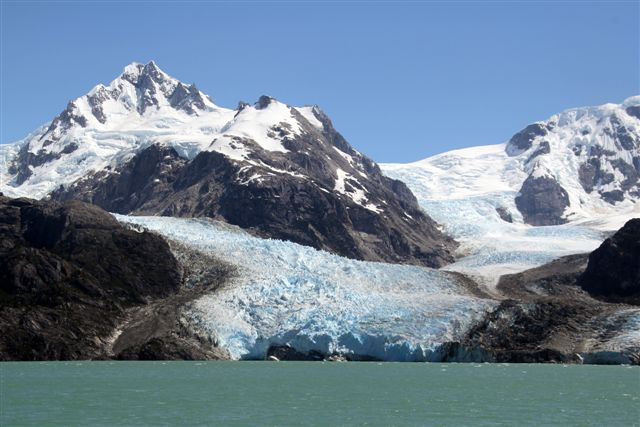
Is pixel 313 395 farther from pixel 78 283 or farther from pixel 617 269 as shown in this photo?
pixel 617 269

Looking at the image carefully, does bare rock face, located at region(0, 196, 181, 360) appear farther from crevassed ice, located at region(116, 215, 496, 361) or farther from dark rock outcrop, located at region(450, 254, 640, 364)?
dark rock outcrop, located at region(450, 254, 640, 364)

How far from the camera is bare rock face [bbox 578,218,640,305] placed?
139 metres

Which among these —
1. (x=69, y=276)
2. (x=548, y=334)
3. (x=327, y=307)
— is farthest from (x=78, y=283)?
(x=548, y=334)

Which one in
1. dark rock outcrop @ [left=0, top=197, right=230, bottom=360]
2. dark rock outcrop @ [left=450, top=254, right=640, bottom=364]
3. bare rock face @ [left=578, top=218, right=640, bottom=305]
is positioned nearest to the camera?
dark rock outcrop @ [left=450, top=254, right=640, bottom=364]

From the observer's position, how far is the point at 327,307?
359 ft

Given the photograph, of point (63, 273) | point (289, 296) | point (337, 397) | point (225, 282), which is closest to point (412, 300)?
point (289, 296)

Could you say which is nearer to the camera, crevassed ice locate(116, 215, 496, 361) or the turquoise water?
the turquoise water

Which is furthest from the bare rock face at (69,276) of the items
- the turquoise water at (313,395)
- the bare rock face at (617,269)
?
the bare rock face at (617,269)

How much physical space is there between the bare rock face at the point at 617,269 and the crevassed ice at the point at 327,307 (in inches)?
1009

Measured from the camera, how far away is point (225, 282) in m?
117

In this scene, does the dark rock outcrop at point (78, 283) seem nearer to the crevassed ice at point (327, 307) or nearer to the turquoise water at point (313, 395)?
the crevassed ice at point (327, 307)

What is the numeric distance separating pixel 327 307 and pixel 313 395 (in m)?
48.8

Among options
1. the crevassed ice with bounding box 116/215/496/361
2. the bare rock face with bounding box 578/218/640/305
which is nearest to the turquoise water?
the crevassed ice with bounding box 116/215/496/361

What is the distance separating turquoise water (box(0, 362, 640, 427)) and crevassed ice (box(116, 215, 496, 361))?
13231mm
